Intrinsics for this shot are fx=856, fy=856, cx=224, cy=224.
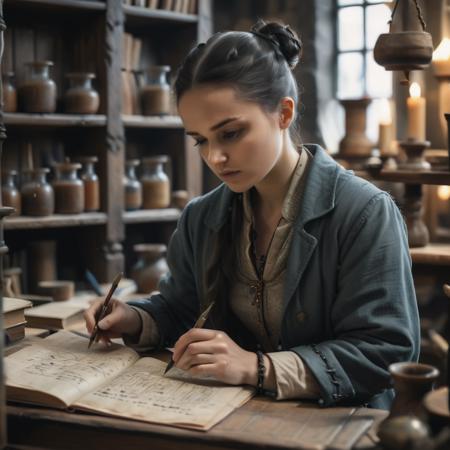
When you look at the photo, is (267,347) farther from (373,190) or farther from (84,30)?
(84,30)

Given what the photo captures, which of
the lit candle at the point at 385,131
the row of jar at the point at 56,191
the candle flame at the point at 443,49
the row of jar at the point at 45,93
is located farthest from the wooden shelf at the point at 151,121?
the candle flame at the point at 443,49

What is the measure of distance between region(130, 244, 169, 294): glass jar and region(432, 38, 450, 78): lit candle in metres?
1.59

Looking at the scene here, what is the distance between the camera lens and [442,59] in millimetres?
3596

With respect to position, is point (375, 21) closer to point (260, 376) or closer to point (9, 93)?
point (9, 93)

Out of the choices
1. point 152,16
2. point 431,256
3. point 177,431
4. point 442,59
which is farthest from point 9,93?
point 177,431

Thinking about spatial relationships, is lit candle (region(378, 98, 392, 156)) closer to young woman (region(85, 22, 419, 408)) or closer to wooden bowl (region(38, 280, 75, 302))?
wooden bowl (region(38, 280, 75, 302))

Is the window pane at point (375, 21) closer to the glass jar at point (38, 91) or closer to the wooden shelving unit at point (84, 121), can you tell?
the wooden shelving unit at point (84, 121)

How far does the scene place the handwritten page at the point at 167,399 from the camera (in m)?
1.72

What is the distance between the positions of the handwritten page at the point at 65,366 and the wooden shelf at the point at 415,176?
4.85ft

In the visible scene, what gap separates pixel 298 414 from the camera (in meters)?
1.80

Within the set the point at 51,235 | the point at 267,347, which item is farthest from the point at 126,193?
the point at 267,347

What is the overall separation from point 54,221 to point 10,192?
259 mm

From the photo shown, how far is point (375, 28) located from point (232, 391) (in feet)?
11.9

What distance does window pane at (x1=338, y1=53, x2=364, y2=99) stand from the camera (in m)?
5.17
